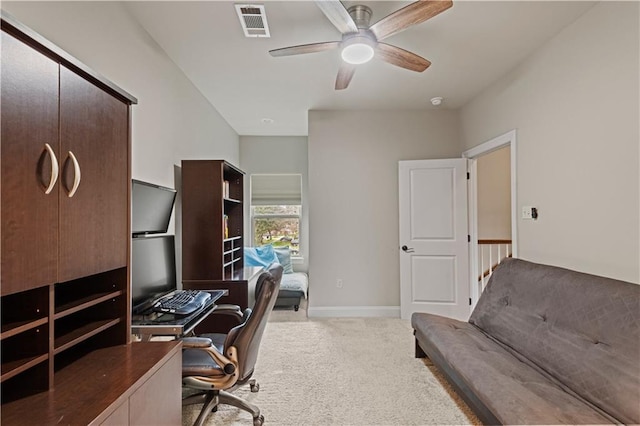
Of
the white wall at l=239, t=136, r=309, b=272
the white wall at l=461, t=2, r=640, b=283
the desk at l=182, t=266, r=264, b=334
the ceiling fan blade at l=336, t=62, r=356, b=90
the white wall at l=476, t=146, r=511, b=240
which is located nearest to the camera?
the white wall at l=461, t=2, r=640, b=283

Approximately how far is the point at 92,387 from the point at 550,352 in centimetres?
228

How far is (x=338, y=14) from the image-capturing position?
186 centimetres

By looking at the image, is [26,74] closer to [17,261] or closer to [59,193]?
[59,193]

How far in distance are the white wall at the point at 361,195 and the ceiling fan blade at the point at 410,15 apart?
2.22 meters

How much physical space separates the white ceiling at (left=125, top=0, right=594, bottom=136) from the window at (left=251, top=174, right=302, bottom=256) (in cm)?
182

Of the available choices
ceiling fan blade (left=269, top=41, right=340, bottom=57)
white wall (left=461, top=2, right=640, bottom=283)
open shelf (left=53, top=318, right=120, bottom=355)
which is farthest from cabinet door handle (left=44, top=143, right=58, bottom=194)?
white wall (left=461, top=2, right=640, bottom=283)

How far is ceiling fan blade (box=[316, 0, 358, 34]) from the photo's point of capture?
174 cm

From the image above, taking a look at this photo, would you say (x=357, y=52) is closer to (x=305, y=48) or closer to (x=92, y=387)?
(x=305, y=48)

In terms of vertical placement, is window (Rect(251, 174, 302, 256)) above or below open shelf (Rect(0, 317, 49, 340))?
above

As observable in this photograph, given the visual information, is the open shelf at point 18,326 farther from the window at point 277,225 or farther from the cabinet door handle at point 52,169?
the window at point 277,225

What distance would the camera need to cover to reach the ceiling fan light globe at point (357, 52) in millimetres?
2186

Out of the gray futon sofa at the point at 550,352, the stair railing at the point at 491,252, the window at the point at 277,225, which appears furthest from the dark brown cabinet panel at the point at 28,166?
the window at the point at 277,225

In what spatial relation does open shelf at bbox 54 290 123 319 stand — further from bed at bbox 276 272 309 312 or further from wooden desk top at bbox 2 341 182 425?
bed at bbox 276 272 309 312

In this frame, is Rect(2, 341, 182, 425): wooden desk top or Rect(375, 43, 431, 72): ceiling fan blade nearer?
Rect(2, 341, 182, 425): wooden desk top
